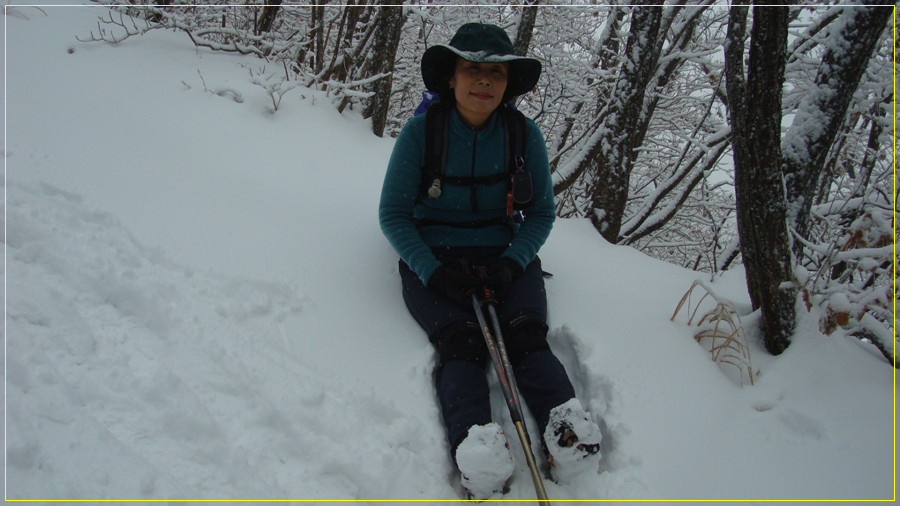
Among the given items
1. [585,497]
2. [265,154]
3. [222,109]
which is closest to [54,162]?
[265,154]

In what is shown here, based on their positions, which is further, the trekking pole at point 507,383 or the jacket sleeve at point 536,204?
the jacket sleeve at point 536,204

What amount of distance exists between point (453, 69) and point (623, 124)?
7.72ft

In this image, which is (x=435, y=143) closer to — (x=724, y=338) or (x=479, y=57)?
(x=479, y=57)

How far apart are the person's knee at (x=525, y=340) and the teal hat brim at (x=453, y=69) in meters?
1.18

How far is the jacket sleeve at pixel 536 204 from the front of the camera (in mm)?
2336

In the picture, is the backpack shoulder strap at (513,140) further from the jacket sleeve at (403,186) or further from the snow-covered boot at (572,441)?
the snow-covered boot at (572,441)

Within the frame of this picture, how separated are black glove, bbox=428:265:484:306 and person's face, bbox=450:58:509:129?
2.55ft

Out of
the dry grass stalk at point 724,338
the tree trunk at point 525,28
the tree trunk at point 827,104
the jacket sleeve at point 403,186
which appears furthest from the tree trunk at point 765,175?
the tree trunk at point 525,28

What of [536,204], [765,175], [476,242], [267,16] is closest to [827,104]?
[765,175]

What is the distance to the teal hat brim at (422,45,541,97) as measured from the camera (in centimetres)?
213

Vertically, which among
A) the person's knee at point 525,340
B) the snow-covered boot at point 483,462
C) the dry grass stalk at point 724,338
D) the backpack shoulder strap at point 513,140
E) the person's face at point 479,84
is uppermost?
the person's face at point 479,84

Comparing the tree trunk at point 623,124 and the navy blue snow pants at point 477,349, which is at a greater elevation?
the tree trunk at point 623,124

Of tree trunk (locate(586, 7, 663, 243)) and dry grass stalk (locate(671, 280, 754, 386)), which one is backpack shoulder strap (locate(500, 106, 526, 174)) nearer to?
dry grass stalk (locate(671, 280, 754, 386))

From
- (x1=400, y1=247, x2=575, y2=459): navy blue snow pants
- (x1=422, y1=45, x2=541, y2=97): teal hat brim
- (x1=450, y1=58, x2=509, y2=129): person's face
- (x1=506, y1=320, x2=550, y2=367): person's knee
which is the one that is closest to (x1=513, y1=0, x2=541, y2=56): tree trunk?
(x1=422, y1=45, x2=541, y2=97): teal hat brim
